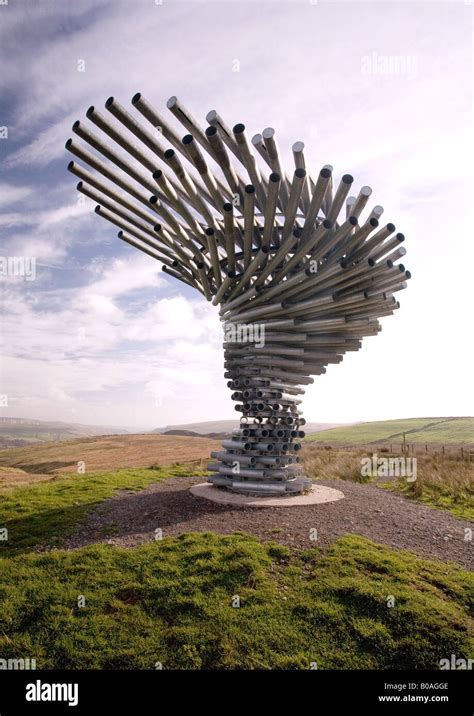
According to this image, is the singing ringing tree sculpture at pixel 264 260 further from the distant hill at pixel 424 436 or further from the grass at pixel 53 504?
the distant hill at pixel 424 436

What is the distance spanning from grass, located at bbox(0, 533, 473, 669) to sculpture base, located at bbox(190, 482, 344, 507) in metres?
2.90

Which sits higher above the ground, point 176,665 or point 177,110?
point 177,110

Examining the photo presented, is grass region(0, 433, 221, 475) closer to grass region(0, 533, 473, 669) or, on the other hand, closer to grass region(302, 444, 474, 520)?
grass region(302, 444, 474, 520)

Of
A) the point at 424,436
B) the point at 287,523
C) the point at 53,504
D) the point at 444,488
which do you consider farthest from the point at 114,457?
the point at 424,436

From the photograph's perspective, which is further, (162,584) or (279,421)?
(279,421)

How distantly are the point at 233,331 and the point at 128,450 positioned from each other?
2541cm

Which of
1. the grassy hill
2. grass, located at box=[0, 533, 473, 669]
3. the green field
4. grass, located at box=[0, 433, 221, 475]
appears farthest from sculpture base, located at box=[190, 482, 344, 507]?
the grassy hill

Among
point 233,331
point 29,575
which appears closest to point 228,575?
point 29,575

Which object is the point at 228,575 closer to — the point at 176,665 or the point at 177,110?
the point at 176,665

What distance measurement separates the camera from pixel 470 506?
12.0 m

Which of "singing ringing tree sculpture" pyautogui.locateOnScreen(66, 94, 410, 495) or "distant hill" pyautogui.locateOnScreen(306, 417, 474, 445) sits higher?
"singing ringing tree sculpture" pyautogui.locateOnScreen(66, 94, 410, 495)

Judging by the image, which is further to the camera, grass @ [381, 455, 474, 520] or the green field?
grass @ [381, 455, 474, 520]

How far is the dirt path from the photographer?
301 inches

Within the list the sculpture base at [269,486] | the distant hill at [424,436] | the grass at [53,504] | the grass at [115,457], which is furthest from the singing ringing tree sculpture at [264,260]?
the distant hill at [424,436]
